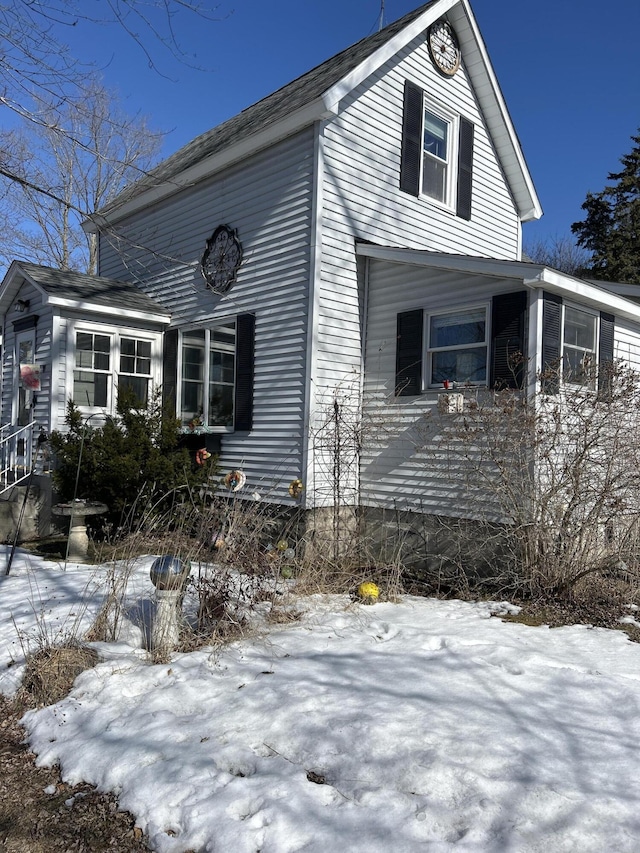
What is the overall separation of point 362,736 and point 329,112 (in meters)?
7.42

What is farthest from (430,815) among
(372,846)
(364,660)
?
(364,660)

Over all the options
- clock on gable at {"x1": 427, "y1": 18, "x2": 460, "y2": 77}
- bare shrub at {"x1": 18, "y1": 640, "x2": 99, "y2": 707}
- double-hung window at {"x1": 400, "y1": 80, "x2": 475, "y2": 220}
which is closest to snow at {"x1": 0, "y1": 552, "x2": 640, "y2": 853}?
bare shrub at {"x1": 18, "y1": 640, "x2": 99, "y2": 707}

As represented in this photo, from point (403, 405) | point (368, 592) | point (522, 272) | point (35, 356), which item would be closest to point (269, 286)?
point (403, 405)

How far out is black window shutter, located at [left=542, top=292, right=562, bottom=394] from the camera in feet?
22.5

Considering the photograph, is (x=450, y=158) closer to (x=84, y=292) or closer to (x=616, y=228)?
(x=84, y=292)

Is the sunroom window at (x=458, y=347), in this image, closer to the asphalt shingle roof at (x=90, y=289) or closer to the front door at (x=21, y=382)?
the asphalt shingle roof at (x=90, y=289)

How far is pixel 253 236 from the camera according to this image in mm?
9320

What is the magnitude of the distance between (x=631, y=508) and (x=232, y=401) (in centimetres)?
576

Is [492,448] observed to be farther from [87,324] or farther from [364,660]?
[87,324]

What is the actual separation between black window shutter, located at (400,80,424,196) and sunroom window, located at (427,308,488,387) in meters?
2.82

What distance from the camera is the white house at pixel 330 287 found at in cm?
790

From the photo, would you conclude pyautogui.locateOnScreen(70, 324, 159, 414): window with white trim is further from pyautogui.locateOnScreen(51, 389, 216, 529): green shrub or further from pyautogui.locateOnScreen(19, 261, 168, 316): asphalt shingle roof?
pyautogui.locateOnScreen(51, 389, 216, 529): green shrub

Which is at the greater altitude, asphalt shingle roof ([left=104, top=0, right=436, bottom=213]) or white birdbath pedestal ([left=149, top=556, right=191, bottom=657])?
asphalt shingle roof ([left=104, top=0, right=436, bottom=213])

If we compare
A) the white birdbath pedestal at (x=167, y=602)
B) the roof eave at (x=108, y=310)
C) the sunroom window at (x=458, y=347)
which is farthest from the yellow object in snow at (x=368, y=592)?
the roof eave at (x=108, y=310)
